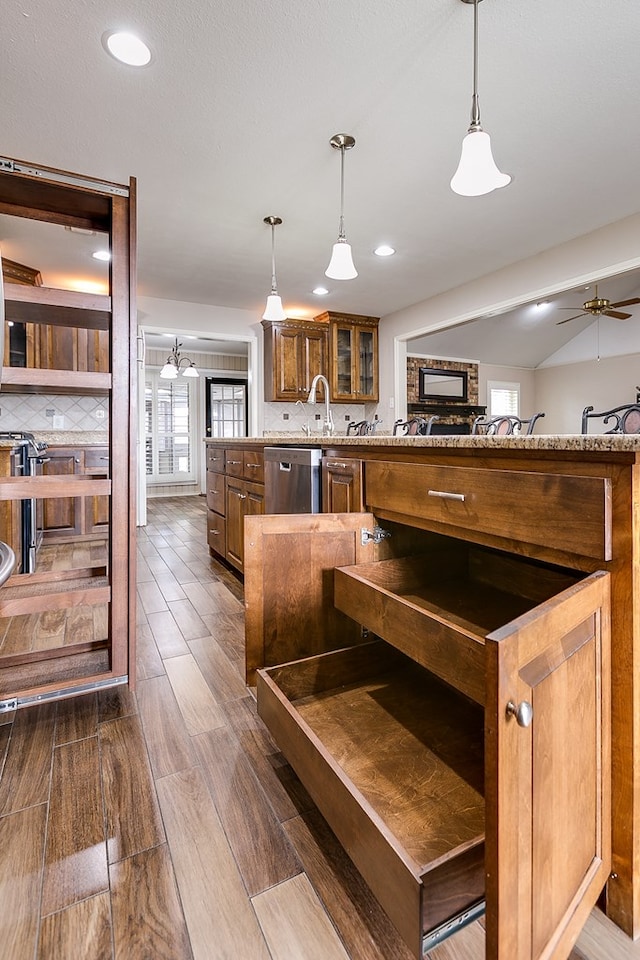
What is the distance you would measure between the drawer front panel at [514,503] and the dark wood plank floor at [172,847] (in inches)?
27.9

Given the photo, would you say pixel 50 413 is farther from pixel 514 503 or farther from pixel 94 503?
pixel 514 503

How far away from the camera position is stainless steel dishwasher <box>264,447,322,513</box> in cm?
197

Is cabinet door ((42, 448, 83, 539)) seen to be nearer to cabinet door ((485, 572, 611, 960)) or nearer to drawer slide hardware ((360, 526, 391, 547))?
drawer slide hardware ((360, 526, 391, 547))

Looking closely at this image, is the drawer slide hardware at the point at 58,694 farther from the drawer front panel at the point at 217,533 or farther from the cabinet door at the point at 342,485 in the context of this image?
the drawer front panel at the point at 217,533

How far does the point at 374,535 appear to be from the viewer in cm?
154

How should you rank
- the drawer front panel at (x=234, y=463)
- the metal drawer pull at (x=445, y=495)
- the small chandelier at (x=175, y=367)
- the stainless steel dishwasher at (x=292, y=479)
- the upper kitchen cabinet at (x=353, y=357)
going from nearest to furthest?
the metal drawer pull at (x=445, y=495), the stainless steel dishwasher at (x=292, y=479), the drawer front panel at (x=234, y=463), the upper kitchen cabinet at (x=353, y=357), the small chandelier at (x=175, y=367)

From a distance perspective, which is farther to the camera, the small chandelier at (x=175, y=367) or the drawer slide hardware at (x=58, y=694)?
the small chandelier at (x=175, y=367)

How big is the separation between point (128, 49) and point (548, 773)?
2.57 m

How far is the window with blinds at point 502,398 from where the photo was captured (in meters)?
8.63

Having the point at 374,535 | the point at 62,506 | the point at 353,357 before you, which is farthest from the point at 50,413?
the point at 374,535

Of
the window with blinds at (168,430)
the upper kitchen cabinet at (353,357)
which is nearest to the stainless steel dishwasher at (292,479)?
the upper kitchen cabinet at (353,357)

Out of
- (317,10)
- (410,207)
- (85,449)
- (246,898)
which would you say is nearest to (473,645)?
(246,898)

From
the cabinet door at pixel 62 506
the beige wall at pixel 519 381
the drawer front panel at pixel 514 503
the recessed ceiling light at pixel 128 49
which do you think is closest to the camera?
the drawer front panel at pixel 514 503

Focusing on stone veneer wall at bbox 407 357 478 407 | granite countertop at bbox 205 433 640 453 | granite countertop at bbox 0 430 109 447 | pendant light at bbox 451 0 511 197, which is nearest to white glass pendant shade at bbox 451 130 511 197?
pendant light at bbox 451 0 511 197
